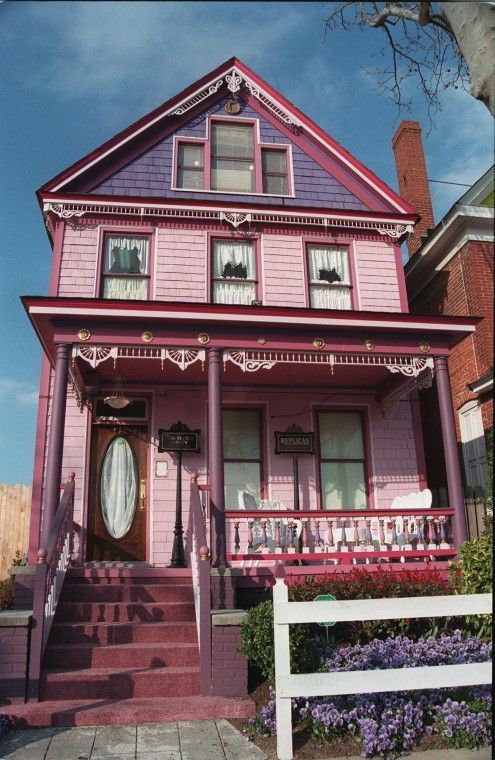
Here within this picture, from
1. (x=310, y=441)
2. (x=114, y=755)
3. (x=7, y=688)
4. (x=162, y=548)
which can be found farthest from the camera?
(x=310, y=441)

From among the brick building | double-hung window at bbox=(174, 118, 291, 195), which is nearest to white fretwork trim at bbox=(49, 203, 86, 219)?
double-hung window at bbox=(174, 118, 291, 195)

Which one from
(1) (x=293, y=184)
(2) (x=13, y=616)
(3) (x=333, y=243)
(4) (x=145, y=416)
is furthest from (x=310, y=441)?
(2) (x=13, y=616)

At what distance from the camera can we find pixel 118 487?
36.7ft

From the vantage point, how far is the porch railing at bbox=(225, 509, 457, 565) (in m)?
9.06

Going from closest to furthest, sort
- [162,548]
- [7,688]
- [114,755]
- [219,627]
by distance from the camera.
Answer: [114,755] → [7,688] → [219,627] → [162,548]

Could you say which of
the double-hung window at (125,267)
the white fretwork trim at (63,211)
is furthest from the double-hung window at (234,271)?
the white fretwork trim at (63,211)

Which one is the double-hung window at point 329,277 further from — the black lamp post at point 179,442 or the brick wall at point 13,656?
the brick wall at point 13,656

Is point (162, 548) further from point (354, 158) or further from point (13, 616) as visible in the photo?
point (354, 158)

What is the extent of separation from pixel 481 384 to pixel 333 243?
13.1 ft

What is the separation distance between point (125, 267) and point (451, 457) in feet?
21.9

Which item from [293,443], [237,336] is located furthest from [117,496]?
[237,336]

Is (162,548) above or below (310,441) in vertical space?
below

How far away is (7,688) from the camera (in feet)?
20.3

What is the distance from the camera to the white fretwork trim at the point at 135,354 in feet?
31.1
